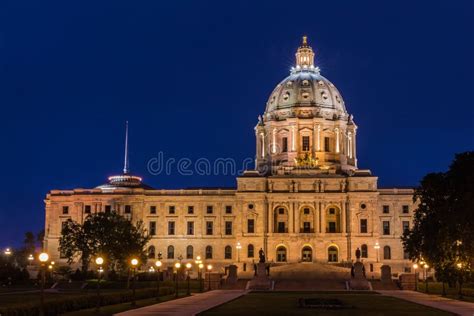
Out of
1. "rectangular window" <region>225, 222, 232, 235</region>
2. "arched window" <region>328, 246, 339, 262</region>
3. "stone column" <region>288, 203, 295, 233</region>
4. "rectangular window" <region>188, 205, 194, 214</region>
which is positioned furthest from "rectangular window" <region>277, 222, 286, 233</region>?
"rectangular window" <region>188, 205, 194, 214</region>

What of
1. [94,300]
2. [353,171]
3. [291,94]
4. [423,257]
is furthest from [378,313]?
[291,94]

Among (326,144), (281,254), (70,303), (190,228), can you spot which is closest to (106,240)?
(190,228)

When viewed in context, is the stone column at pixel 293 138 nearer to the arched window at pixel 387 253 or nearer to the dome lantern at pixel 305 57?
the dome lantern at pixel 305 57

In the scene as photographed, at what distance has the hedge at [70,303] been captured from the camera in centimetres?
3625

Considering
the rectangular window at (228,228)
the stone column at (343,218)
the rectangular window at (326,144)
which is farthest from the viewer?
the rectangular window at (326,144)

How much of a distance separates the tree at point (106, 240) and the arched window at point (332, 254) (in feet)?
110

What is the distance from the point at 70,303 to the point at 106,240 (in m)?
57.3

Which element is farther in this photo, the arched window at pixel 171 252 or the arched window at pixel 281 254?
the arched window at pixel 171 252

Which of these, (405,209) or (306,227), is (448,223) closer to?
(306,227)

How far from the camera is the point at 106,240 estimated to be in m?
101

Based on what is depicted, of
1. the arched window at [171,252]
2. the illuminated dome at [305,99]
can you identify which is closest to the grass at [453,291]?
the arched window at [171,252]

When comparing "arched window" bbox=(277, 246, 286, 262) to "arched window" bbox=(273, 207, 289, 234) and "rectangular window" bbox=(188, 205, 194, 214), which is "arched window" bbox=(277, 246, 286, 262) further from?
"rectangular window" bbox=(188, 205, 194, 214)

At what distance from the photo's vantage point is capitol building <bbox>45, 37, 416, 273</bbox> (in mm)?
→ 125500

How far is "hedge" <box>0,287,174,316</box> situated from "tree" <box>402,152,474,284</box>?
22803 millimetres
